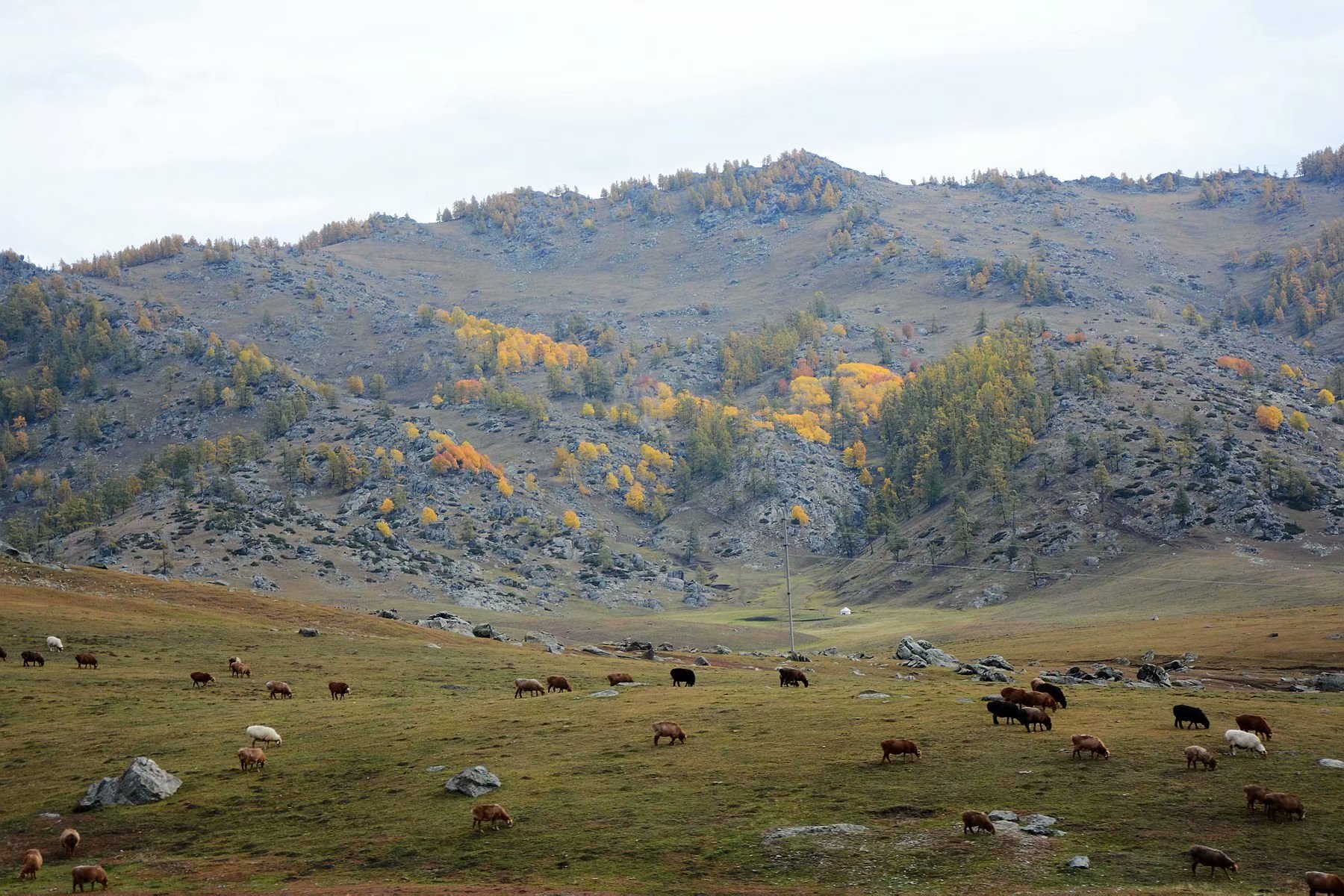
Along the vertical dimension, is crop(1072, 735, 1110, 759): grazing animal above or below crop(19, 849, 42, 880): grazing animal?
below

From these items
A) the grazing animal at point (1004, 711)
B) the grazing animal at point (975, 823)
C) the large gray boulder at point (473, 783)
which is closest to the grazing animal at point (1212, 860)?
the grazing animal at point (975, 823)

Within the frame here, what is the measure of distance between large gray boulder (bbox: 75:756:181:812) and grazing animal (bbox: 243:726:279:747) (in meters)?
6.53

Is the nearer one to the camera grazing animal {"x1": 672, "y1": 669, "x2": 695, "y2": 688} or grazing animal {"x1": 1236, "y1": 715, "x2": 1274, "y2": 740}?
grazing animal {"x1": 1236, "y1": 715, "x2": 1274, "y2": 740}

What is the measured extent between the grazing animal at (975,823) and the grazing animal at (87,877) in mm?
29071

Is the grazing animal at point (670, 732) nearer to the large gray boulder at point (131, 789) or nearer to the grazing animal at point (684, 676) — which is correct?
the grazing animal at point (684, 676)

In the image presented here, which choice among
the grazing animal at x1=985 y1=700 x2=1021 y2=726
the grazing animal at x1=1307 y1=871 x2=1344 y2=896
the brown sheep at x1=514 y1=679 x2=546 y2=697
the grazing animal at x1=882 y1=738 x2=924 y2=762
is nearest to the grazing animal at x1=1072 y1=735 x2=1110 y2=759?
the grazing animal at x1=985 y1=700 x2=1021 y2=726

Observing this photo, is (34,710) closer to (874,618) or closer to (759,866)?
(759,866)

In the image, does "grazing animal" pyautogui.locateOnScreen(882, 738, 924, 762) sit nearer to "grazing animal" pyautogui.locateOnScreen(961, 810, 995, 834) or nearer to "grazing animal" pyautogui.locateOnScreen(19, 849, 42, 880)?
"grazing animal" pyautogui.locateOnScreen(961, 810, 995, 834)

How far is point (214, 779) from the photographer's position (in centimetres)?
4766

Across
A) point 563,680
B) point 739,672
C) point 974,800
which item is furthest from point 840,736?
point 739,672

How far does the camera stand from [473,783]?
44.1 metres

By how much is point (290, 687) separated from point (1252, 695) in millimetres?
59606

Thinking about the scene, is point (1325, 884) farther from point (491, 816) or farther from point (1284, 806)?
point (491, 816)

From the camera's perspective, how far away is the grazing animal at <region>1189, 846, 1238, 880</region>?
31391mm
